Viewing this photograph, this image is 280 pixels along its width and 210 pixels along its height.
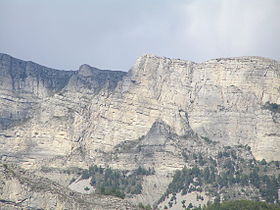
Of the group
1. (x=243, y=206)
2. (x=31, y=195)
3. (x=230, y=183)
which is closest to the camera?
(x=31, y=195)

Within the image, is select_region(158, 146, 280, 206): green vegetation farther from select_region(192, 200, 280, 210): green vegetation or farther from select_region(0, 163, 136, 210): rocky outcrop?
select_region(0, 163, 136, 210): rocky outcrop

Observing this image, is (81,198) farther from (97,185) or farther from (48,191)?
(97,185)

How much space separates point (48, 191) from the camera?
97438 millimetres

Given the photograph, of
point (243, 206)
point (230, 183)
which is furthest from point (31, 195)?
point (230, 183)

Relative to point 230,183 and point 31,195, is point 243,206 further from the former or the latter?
point 31,195

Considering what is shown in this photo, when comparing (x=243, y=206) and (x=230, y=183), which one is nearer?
(x=243, y=206)

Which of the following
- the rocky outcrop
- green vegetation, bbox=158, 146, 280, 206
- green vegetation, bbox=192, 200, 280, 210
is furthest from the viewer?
green vegetation, bbox=158, 146, 280, 206

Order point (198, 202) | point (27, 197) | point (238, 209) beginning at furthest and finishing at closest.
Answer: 1. point (198, 202)
2. point (238, 209)
3. point (27, 197)

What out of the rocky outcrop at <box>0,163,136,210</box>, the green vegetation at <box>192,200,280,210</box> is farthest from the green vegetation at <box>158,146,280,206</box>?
the rocky outcrop at <box>0,163,136,210</box>

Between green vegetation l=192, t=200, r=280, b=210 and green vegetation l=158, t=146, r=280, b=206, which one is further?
green vegetation l=158, t=146, r=280, b=206

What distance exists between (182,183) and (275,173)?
60.7 ft

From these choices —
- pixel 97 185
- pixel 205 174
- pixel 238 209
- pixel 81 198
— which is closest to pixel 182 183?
pixel 205 174

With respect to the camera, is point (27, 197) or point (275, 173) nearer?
point (27, 197)

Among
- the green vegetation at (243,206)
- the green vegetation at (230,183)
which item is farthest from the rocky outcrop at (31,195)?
the green vegetation at (230,183)
